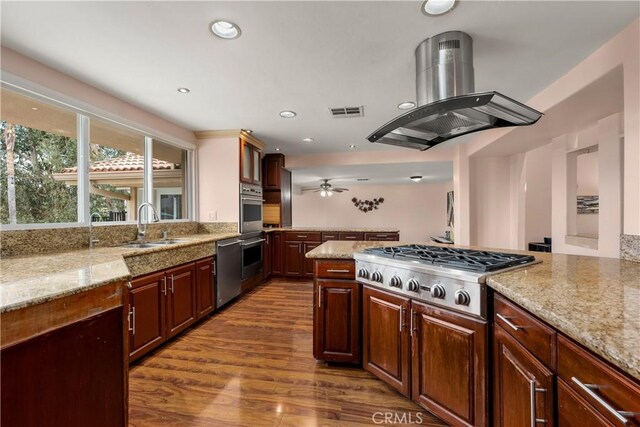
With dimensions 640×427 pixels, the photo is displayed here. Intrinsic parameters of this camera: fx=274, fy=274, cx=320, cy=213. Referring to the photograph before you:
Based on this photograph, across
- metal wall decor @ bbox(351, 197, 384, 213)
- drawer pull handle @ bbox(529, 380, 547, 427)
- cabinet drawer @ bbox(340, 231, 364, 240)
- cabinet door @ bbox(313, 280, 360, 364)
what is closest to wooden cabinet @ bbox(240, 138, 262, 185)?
cabinet drawer @ bbox(340, 231, 364, 240)

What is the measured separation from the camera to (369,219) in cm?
944

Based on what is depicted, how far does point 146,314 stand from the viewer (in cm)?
217

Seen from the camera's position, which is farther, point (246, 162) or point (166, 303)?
point (246, 162)

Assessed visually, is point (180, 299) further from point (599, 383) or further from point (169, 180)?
point (599, 383)

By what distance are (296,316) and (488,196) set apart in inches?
143

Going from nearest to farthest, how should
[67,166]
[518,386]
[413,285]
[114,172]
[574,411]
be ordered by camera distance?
[574,411] < [518,386] < [413,285] < [67,166] < [114,172]

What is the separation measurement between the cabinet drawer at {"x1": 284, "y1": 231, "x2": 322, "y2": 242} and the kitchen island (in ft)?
11.6

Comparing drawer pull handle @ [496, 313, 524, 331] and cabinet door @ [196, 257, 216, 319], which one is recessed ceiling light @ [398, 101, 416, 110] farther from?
cabinet door @ [196, 257, 216, 319]

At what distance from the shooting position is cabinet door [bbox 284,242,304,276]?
4.86 metres

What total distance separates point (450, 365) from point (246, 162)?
11.4 feet

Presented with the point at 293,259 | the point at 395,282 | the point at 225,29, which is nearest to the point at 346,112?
the point at 225,29

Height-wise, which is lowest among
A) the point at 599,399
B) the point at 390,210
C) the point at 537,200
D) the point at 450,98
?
the point at 599,399

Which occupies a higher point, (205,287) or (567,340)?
(567,340)

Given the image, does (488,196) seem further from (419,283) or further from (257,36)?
(257,36)
